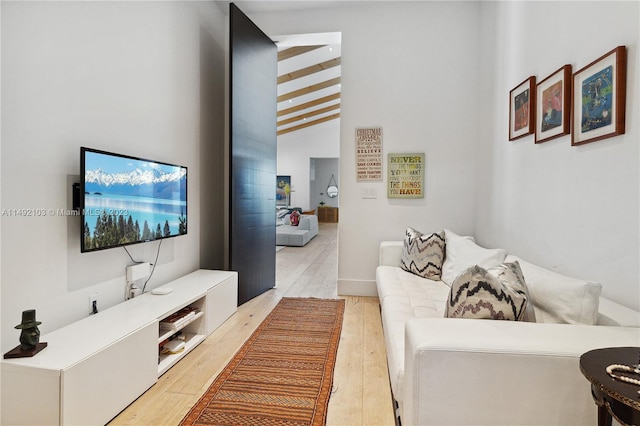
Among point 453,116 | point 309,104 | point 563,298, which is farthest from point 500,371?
point 309,104

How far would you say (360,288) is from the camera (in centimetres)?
400

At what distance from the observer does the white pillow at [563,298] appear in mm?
1409

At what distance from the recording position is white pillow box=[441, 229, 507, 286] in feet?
7.57

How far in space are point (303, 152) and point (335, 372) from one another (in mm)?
10898

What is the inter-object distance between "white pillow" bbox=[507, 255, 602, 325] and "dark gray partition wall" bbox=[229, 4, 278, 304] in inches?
99.7

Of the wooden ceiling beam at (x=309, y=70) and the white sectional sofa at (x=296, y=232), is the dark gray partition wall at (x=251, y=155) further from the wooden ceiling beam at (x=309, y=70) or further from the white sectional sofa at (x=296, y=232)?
the white sectional sofa at (x=296, y=232)

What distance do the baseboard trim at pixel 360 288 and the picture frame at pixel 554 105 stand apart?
2277 millimetres

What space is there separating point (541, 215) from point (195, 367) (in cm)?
248

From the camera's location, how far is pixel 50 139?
1814mm

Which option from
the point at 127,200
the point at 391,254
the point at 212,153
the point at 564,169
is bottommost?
the point at 391,254

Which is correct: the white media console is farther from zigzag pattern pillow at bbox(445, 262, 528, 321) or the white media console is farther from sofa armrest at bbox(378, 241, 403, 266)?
sofa armrest at bbox(378, 241, 403, 266)

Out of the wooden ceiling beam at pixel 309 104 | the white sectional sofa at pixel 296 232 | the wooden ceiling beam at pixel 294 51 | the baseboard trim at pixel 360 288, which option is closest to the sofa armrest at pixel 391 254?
the baseboard trim at pixel 360 288

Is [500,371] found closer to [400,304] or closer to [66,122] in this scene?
[400,304]

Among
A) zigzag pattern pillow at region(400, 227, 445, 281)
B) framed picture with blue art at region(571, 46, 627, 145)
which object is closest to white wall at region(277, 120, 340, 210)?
zigzag pattern pillow at region(400, 227, 445, 281)
